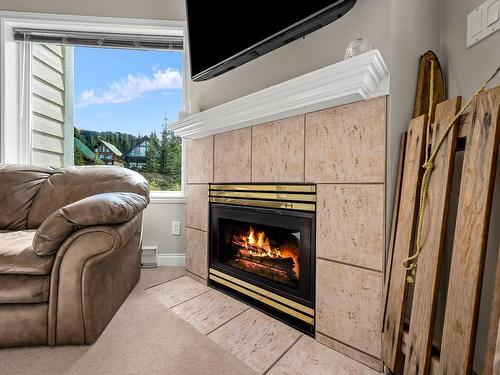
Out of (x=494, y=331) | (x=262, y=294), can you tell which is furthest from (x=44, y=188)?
(x=494, y=331)

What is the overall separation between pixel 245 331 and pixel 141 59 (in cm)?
267

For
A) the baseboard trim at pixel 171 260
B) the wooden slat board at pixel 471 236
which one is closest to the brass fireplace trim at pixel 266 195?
the wooden slat board at pixel 471 236

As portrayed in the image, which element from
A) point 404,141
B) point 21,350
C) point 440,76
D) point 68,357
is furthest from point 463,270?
point 21,350

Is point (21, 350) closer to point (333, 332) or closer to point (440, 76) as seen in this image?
point (333, 332)

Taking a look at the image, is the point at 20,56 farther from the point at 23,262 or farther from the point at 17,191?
the point at 23,262

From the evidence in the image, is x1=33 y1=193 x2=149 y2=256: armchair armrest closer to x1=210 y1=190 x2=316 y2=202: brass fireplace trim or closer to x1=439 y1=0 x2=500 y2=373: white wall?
x1=210 y1=190 x2=316 y2=202: brass fireplace trim

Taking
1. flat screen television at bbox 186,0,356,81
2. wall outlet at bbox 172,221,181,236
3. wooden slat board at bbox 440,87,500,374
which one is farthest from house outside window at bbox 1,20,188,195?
wooden slat board at bbox 440,87,500,374

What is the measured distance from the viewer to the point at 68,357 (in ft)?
4.07

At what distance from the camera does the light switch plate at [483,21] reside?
1.04 m

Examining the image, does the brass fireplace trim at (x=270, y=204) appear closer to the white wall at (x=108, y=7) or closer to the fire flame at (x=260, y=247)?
the fire flame at (x=260, y=247)

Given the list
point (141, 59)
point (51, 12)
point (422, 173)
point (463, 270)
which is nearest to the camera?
point (463, 270)

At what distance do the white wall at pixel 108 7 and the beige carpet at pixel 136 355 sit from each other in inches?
101

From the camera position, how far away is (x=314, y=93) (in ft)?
4.13

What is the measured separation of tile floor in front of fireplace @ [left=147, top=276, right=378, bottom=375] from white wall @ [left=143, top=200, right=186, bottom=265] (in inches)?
24.8
